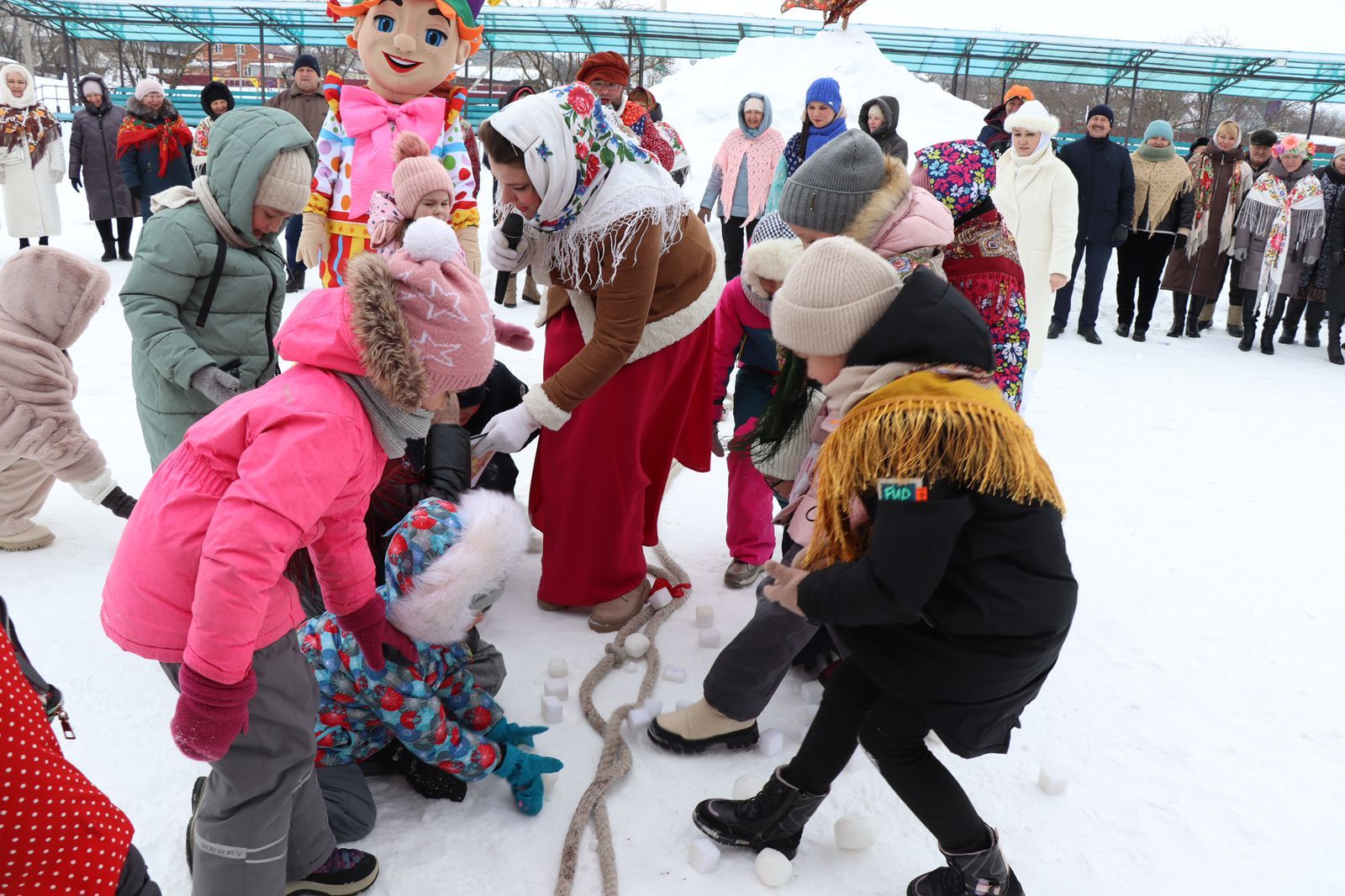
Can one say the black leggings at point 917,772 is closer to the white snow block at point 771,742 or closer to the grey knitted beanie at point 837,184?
the white snow block at point 771,742

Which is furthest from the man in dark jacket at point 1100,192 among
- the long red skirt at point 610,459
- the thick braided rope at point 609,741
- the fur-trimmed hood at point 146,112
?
the fur-trimmed hood at point 146,112

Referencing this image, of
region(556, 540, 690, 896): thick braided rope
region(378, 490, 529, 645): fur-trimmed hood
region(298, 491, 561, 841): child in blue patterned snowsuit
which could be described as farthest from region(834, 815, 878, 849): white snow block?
region(378, 490, 529, 645): fur-trimmed hood

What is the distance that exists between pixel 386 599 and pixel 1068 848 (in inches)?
68.2

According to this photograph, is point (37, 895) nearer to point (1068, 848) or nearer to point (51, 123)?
point (1068, 848)

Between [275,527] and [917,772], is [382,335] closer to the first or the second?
[275,527]

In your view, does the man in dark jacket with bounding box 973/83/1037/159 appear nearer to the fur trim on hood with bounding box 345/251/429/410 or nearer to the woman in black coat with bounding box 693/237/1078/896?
the woman in black coat with bounding box 693/237/1078/896

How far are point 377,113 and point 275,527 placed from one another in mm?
2369

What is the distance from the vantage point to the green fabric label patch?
1.61 metres

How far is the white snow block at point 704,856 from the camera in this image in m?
2.08

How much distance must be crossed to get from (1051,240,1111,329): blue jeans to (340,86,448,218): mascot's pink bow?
613 centimetres

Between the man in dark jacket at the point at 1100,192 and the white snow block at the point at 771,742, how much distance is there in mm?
6302

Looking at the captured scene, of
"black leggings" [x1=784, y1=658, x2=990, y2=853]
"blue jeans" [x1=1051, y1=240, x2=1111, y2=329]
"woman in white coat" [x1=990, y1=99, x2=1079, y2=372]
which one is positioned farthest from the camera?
"blue jeans" [x1=1051, y1=240, x2=1111, y2=329]

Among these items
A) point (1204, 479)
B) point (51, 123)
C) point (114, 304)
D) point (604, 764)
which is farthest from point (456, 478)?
point (51, 123)

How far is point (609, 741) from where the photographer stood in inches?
97.3
